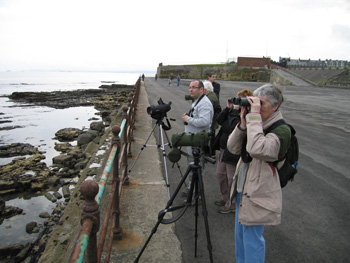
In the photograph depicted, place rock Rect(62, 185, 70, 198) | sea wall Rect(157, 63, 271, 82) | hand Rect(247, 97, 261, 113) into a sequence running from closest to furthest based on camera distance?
1. hand Rect(247, 97, 261, 113)
2. rock Rect(62, 185, 70, 198)
3. sea wall Rect(157, 63, 271, 82)

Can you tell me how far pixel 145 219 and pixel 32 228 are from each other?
12.6 ft

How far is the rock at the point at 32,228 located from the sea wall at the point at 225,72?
116 feet

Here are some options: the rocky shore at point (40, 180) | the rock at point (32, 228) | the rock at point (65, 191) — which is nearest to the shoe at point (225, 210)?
the rocky shore at point (40, 180)

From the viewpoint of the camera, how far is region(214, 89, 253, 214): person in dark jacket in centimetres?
316

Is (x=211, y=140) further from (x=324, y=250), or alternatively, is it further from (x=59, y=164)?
(x=59, y=164)

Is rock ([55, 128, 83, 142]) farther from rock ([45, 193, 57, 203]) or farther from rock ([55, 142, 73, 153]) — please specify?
rock ([45, 193, 57, 203])

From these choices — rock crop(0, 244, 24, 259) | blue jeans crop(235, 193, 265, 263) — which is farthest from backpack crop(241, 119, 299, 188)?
rock crop(0, 244, 24, 259)

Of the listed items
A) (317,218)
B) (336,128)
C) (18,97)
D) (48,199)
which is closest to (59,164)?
(48,199)

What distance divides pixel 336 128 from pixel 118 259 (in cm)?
1003

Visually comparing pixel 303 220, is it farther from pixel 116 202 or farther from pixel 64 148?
pixel 64 148

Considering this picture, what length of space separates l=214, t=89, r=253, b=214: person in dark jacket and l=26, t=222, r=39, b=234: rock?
14.5 feet

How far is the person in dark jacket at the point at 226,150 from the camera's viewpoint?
10.4ft

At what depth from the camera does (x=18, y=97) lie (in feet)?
139

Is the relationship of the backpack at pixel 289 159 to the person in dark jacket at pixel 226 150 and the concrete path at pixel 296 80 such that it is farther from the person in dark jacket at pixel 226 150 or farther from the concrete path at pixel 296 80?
the concrete path at pixel 296 80
